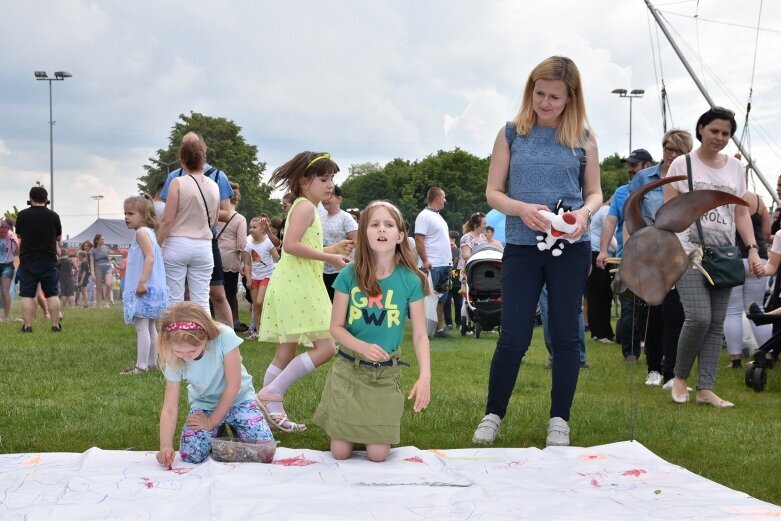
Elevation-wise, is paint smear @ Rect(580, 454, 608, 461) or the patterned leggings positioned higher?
the patterned leggings

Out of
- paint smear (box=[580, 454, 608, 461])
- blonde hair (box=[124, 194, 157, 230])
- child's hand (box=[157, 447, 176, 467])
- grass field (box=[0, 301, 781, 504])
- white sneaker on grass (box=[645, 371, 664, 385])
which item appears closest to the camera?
child's hand (box=[157, 447, 176, 467])

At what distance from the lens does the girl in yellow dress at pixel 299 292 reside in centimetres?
511

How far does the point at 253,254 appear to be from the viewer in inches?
477

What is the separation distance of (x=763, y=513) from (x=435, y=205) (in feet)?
29.2

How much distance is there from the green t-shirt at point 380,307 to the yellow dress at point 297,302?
0.68 metres

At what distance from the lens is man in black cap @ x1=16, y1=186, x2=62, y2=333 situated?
1196 cm

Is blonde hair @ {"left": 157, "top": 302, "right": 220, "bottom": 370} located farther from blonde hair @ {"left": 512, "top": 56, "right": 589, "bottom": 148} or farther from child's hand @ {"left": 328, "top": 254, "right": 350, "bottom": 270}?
blonde hair @ {"left": 512, "top": 56, "right": 589, "bottom": 148}

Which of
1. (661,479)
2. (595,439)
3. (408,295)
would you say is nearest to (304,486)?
(408,295)

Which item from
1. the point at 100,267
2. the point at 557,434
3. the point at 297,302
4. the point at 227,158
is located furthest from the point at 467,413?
the point at 227,158

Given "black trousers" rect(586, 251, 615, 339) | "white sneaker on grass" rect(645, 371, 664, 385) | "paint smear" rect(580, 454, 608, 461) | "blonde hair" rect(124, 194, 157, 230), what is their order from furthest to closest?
"black trousers" rect(586, 251, 615, 339)
"blonde hair" rect(124, 194, 157, 230)
"white sneaker on grass" rect(645, 371, 664, 385)
"paint smear" rect(580, 454, 608, 461)

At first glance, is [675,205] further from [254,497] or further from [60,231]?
[60,231]

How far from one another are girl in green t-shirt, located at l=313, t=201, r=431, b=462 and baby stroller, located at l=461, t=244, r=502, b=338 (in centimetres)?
705

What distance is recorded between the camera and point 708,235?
5.91 metres

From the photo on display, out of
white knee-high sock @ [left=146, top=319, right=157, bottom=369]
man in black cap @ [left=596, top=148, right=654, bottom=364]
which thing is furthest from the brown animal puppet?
white knee-high sock @ [left=146, top=319, right=157, bottom=369]
